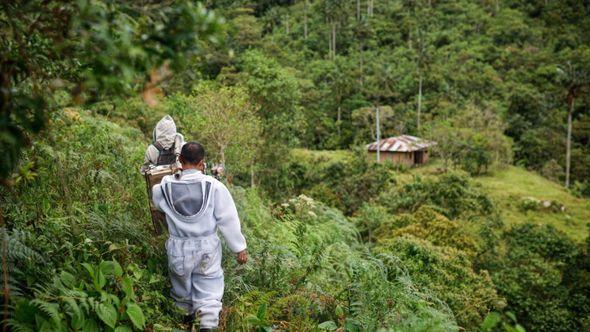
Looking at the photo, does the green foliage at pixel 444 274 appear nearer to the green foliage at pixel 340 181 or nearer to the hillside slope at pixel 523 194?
the green foliage at pixel 340 181

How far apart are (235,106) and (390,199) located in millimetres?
8942

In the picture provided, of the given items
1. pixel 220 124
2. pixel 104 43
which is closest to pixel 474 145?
pixel 220 124

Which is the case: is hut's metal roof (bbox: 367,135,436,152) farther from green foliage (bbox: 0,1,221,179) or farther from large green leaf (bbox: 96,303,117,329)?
green foliage (bbox: 0,1,221,179)

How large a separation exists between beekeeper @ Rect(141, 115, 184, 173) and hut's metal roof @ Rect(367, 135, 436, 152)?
33281mm

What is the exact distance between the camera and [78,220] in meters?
3.56

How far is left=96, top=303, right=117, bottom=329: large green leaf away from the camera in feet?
8.61

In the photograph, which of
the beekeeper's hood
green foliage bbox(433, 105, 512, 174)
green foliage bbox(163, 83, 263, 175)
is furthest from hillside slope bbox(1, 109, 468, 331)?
green foliage bbox(433, 105, 512, 174)

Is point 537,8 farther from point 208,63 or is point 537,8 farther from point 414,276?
point 414,276

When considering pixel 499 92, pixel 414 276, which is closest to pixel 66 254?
pixel 414 276

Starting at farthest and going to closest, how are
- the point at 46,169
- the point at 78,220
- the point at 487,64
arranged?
the point at 487,64 → the point at 46,169 → the point at 78,220

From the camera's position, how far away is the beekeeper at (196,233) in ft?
10.9

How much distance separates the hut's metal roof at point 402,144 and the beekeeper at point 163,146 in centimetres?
3328

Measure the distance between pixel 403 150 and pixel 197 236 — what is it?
34.6 metres

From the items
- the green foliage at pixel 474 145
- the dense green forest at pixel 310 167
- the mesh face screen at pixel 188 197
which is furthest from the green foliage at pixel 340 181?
the mesh face screen at pixel 188 197
